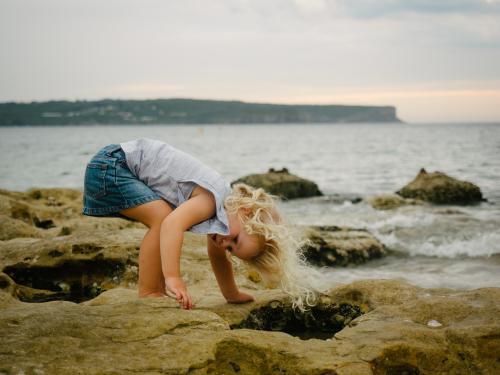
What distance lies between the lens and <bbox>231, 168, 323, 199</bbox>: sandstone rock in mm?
16953

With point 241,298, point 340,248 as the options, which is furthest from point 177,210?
point 340,248

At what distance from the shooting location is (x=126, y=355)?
2.65m

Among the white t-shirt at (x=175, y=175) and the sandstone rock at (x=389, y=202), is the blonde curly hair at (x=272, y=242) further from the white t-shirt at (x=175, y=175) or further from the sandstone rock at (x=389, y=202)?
the sandstone rock at (x=389, y=202)

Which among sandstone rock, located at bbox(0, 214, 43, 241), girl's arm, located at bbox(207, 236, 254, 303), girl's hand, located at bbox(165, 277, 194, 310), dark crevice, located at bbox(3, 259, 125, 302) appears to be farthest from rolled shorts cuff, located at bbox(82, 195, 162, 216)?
sandstone rock, located at bbox(0, 214, 43, 241)

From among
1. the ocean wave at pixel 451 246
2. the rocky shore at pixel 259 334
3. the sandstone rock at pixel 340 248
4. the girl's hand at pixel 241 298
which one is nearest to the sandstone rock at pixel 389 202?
the ocean wave at pixel 451 246

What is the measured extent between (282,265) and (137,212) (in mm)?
1013

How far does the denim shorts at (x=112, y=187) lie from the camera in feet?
12.8

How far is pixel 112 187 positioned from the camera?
394 centimetres

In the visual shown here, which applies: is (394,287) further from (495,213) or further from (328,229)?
(495,213)

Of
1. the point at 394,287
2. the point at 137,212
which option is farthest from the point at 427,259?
the point at 137,212

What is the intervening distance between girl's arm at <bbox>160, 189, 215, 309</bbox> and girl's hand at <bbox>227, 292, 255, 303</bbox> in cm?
47

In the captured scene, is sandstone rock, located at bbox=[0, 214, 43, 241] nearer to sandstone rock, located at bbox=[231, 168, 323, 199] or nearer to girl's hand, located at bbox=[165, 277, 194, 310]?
girl's hand, located at bbox=[165, 277, 194, 310]

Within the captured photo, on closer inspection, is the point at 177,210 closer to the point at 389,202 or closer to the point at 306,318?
the point at 306,318

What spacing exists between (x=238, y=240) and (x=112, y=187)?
919mm
